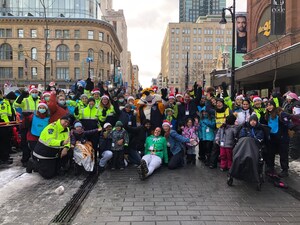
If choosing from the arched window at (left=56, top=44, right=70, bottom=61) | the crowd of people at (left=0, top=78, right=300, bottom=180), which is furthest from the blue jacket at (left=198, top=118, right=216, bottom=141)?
the arched window at (left=56, top=44, right=70, bottom=61)

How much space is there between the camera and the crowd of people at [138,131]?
681 centimetres

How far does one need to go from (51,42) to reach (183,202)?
68.2 meters

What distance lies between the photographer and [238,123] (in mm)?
7352

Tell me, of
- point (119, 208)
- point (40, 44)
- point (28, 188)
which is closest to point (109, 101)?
point (28, 188)

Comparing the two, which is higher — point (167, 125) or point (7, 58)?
point (7, 58)

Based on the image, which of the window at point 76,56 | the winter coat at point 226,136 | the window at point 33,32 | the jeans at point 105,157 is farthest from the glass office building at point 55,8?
the winter coat at point 226,136

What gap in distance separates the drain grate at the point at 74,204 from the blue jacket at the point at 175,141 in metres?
2.15

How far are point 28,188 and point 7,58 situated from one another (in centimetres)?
6942

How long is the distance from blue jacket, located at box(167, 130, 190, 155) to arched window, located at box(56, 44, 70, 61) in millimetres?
65202

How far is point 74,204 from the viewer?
5172 millimetres

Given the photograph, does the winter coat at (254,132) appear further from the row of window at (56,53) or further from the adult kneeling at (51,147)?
the row of window at (56,53)

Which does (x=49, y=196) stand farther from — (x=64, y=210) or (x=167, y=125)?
(x=167, y=125)

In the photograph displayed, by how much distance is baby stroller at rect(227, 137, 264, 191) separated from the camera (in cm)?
574

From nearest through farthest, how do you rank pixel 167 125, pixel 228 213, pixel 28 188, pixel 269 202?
1. pixel 228 213
2. pixel 269 202
3. pixel 28 188
4. pixel 167 125
